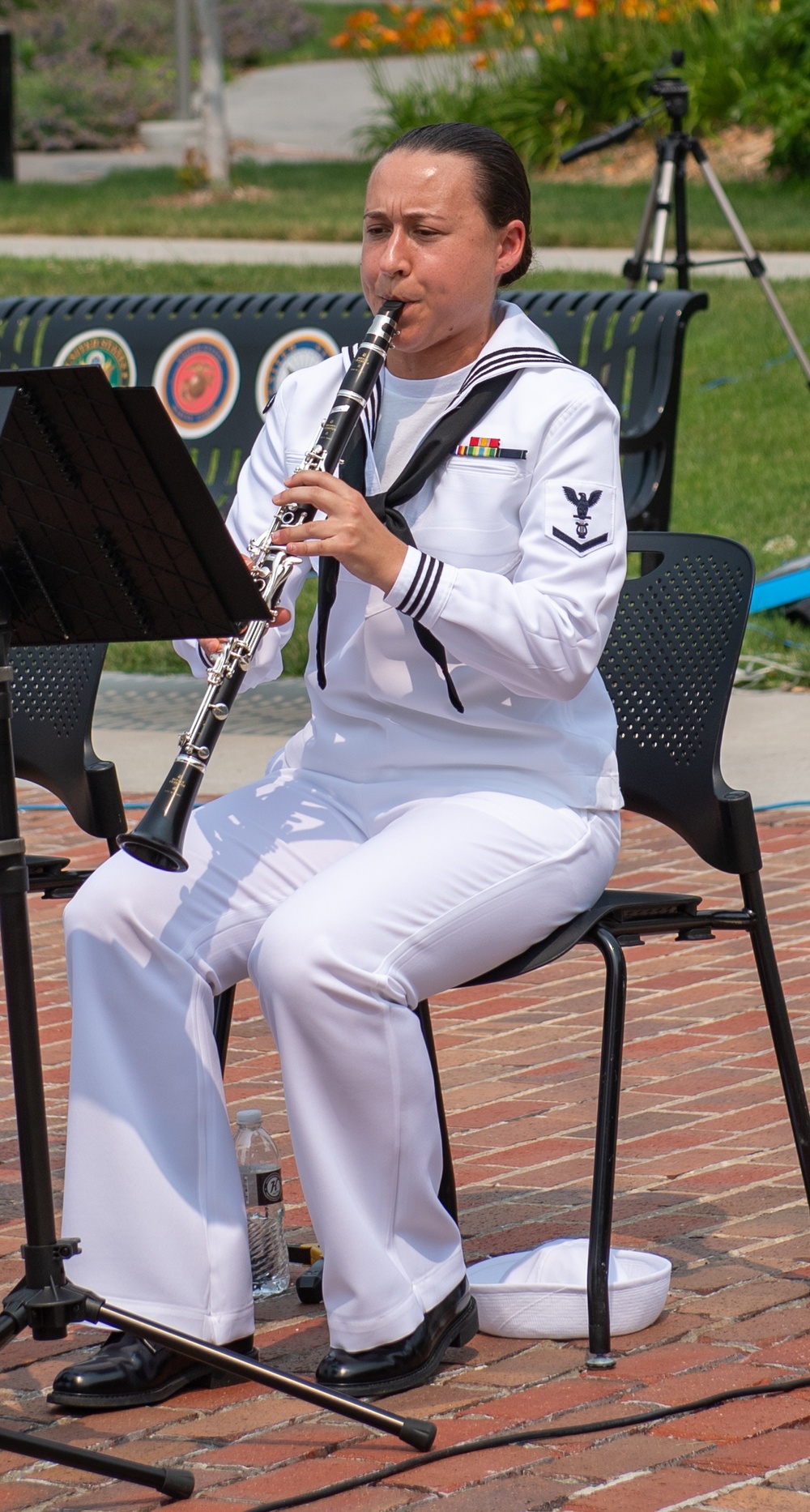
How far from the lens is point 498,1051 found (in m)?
4.54

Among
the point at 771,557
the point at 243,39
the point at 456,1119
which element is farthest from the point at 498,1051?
the point at 243,39

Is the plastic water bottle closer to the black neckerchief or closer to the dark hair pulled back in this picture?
the black neckerchief

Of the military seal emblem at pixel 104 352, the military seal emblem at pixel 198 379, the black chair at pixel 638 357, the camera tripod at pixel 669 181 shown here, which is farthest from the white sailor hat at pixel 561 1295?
the camera tripod at pixel 669 181

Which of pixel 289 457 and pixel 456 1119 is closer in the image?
pixel 289 457

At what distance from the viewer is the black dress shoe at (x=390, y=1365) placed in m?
2.98

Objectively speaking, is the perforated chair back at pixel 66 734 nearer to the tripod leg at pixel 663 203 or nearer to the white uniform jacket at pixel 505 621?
the white uniform jacket at pixel 505 621

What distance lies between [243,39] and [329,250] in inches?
748

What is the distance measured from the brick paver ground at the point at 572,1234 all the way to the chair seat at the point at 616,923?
55 cm

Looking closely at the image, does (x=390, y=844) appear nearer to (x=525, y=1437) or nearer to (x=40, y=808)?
(x=525, y=1437)

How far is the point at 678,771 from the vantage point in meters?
3.55

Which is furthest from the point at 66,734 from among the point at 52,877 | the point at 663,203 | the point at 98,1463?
the point at 663,203

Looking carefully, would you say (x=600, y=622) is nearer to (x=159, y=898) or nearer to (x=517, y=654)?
(x=517, y=654)

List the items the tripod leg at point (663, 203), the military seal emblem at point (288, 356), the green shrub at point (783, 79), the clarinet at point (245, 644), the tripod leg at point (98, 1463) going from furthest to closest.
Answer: the green shrub at point (783, 79) → the tripod leg at point (663, 203) → the military seal emblem at point (288, 356) → the clarinet at point (245, 644) → the tripod leg at point (98, 1463)

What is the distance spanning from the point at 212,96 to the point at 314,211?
2664 mm
